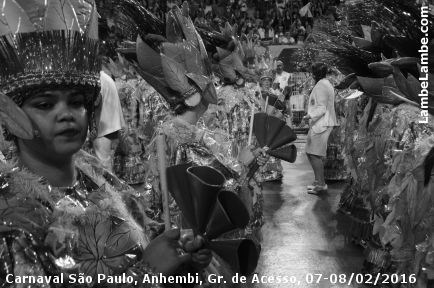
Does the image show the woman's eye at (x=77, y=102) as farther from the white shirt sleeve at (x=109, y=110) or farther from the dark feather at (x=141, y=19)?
the white shirt sleeve at (x=109, y=110)

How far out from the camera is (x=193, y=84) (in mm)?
2760

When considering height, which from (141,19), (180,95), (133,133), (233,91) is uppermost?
(141,19)

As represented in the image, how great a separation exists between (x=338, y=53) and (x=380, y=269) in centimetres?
169

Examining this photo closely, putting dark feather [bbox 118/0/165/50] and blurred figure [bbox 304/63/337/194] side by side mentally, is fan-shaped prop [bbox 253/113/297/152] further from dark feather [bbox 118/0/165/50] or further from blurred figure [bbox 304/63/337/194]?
blurred figure [bbox 304/63/337/194]

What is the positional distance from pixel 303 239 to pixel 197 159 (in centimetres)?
269

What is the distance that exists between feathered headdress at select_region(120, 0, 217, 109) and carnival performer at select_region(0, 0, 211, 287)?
128cm

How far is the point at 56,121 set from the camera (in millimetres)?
1315

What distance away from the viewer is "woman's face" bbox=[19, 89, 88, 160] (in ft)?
4.29

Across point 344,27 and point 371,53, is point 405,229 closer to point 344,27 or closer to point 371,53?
point 371,53

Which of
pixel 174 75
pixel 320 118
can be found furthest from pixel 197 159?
pixel 320 118

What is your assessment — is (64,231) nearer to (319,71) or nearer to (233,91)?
(233,91)

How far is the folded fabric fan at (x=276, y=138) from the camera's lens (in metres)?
3.25

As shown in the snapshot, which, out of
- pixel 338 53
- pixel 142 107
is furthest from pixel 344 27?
pixel 142 107

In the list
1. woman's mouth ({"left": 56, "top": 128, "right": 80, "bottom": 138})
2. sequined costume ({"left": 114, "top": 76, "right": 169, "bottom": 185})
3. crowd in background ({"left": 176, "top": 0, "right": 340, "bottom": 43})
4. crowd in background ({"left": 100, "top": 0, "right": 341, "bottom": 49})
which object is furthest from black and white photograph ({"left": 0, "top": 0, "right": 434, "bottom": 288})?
crowd in background ({"left": 176, "top": 0, "right": 340, "bottom": 43})
